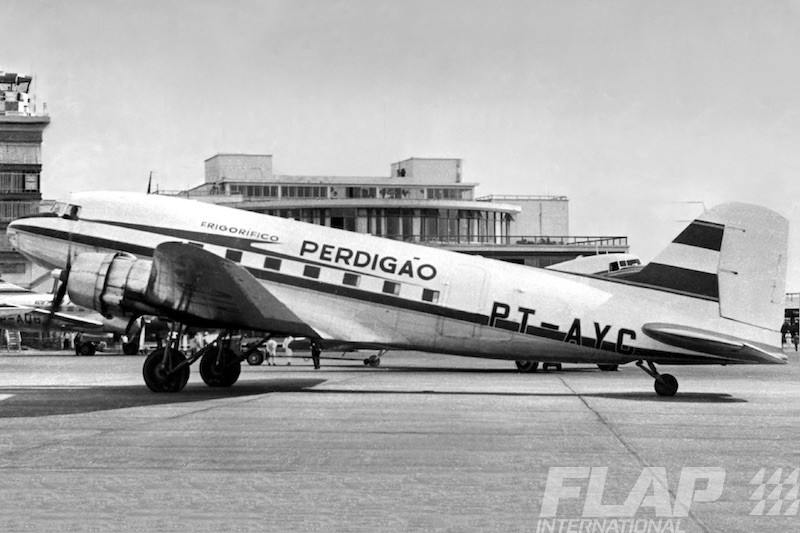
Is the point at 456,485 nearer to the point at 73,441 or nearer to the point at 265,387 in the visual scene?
the point at 73,441

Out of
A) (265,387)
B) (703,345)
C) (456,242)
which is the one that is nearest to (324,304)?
(265,387)

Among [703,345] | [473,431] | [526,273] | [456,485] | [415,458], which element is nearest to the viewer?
[456,485]

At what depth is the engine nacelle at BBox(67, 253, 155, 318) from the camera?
2216 centimetres

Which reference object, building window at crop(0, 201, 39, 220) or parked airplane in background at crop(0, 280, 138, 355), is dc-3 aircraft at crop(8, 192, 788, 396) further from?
building window at crop(0, 201, 39, 220)

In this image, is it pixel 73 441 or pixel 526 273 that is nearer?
pixel 73 441

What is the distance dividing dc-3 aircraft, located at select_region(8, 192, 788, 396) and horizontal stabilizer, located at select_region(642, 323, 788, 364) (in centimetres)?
3

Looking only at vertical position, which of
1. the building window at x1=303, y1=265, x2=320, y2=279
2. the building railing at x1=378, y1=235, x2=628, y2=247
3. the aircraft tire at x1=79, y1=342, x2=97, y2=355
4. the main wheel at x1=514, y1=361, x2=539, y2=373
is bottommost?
the aircraft tire at x1=79, y1=342, x2=97, y2=355

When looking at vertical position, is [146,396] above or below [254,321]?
below

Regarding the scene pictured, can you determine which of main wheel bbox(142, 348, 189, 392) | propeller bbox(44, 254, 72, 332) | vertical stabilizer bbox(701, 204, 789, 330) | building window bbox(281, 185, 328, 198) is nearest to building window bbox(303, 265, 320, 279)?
main wheel bbox(142, 348, 189, 392)


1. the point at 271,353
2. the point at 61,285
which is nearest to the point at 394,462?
the point at 61,285

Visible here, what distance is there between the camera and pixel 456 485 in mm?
11008

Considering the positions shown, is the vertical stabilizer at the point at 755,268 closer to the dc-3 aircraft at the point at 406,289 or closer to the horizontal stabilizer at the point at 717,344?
the dc-3 aircraft at the point at 406,289

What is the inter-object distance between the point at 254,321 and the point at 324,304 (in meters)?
1.60

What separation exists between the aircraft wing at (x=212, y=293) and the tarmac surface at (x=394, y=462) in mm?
1582
